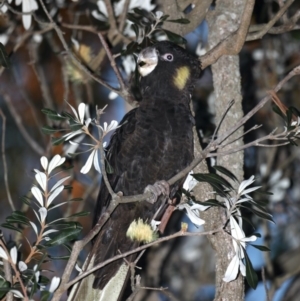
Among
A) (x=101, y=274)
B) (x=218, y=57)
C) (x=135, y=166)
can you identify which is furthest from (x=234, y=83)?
(x=101, y=274)

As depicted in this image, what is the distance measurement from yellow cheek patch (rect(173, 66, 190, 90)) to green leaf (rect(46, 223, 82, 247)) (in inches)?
32.8

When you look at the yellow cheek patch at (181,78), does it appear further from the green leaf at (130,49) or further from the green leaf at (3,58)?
the green leaf at (3,58)

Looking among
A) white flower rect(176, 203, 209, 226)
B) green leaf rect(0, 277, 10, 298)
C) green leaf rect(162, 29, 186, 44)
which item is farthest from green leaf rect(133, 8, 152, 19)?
A: green leaf rect(0, 277, 10, 298)

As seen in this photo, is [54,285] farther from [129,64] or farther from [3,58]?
[129,64]

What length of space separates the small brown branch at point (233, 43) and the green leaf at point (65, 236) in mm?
925

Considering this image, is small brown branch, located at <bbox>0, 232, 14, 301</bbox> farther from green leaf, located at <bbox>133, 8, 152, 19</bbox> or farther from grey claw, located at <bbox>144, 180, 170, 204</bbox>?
green leaf, located at <bbox>133, 8, 152, 19</bbox>

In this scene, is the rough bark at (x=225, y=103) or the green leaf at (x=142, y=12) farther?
the green leaf at (x=142, y=12)

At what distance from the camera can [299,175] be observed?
4.20 metres

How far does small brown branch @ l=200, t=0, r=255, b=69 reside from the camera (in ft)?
7.50

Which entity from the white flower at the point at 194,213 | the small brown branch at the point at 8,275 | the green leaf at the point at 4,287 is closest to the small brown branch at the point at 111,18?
the white flower at the point at 194,213

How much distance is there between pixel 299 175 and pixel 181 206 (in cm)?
215

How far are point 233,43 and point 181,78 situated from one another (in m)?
0.27

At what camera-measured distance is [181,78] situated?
2.57 m

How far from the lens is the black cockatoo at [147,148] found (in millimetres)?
2453
